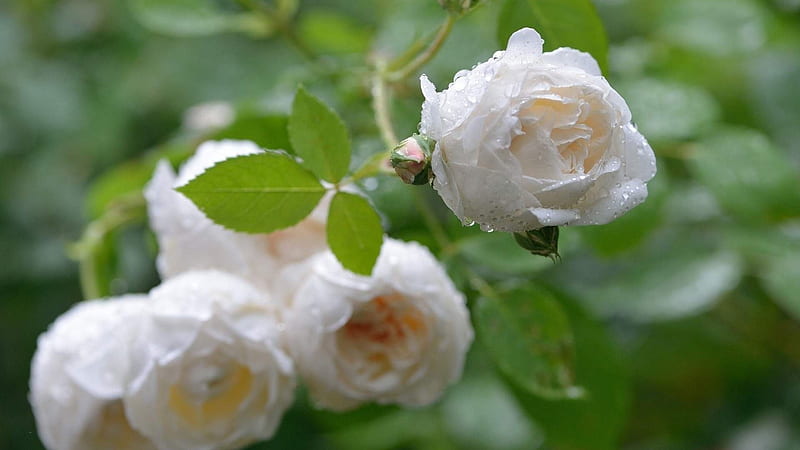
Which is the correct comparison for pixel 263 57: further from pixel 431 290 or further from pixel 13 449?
pixel 431 290

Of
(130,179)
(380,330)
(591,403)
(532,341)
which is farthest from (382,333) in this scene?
(130,179)

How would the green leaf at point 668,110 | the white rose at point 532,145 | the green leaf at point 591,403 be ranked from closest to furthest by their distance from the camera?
1. the white rose at point 532,145
2. the green leaf at point 591,403
3. the green leaf at point 668,110

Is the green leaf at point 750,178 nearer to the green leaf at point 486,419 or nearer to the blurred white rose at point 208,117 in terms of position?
the green leaf at point 486,419

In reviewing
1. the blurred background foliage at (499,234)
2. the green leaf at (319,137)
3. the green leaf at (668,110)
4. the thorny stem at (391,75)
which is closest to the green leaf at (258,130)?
the blurred background foliage at (499,234)

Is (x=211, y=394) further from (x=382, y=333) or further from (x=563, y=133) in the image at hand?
(x=563, y=133)

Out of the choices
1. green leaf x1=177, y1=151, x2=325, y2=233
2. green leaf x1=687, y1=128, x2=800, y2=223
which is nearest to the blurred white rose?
green leaf x1=177, y1=151, x2=325, y2=233

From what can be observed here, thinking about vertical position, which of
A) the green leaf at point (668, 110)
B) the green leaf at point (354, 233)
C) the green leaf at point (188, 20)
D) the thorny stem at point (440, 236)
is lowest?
the green leaf at point (668, 110)

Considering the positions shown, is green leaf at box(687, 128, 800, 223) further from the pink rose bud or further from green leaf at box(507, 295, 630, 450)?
the pink rose bud
